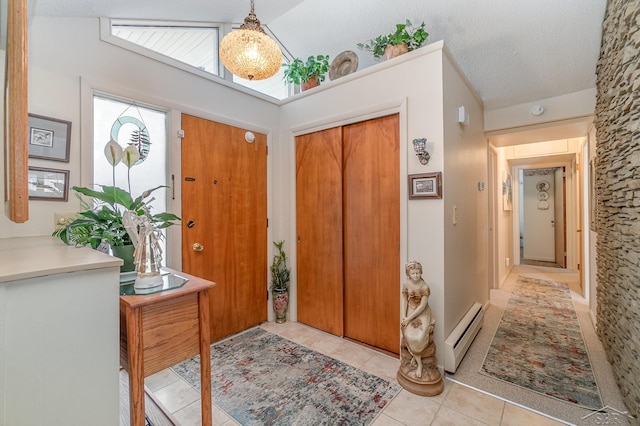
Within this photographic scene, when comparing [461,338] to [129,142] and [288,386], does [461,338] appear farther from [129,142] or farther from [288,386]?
[129,142]

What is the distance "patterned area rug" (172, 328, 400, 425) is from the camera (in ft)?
5.27

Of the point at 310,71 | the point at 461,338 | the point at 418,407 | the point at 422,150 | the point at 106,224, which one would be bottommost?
the point at 418,407

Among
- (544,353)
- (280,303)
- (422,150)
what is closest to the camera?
(422,150)

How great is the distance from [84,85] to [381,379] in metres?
2.77

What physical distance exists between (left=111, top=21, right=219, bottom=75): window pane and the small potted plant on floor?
6.16 feet

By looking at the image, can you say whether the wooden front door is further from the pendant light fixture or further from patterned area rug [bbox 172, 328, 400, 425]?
the pendant light fixture

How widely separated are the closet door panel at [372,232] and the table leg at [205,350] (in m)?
1.43

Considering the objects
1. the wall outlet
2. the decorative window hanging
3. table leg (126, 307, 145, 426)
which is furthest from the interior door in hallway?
the wall outlet

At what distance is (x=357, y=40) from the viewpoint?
2.86 meters

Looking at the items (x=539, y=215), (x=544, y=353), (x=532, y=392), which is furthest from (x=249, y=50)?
(x=539, y=215)

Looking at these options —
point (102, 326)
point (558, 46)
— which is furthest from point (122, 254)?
point (558, 46)

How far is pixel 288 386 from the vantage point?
186 cm

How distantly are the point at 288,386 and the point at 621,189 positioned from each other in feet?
8.15

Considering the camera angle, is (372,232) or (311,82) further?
(311,82)
